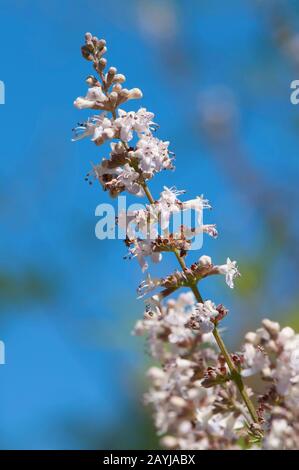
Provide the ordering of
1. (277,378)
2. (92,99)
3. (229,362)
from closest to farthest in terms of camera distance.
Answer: (277,378), (229,362), (92,99)

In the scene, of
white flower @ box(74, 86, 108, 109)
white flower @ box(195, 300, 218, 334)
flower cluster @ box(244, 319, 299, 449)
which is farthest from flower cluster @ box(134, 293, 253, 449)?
white flower @ box(74, 86, 108, 109)

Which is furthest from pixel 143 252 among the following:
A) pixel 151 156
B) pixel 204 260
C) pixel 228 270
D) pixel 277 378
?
pixel 277 378

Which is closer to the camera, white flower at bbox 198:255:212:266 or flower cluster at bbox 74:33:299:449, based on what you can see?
flower cluster at bbox 74:33:299:449

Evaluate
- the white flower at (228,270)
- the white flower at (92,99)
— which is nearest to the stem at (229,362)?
the white flower at (228,270)

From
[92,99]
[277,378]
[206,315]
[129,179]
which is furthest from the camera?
[92,99]

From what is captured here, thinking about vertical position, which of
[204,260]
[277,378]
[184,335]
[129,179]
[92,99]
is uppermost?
[92,99]

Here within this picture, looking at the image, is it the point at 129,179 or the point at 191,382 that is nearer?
the point at 191,382

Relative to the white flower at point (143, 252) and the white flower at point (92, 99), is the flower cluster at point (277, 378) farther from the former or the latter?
the white flower at point (92, 99)

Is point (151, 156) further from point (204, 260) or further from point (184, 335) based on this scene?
point (184, 335)

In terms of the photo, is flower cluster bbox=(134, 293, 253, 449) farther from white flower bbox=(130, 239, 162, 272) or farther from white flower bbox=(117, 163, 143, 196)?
white flower bbox=(117, 163, 143, 196)
